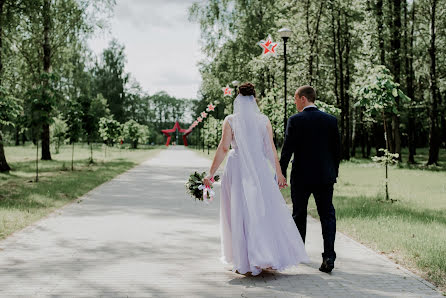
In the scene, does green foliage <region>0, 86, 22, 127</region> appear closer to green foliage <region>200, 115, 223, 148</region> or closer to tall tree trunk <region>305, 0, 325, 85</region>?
tall tree trunk <region>305, 0, 325, 85</region>

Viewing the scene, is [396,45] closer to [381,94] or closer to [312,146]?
[381,94]

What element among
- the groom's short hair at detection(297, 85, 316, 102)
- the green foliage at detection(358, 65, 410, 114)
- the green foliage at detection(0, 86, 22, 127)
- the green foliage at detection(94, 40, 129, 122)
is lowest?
the groom's short hair at detection(297, 85, 316, 102)

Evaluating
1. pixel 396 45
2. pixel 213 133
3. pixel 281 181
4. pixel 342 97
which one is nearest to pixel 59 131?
pixel 213 133

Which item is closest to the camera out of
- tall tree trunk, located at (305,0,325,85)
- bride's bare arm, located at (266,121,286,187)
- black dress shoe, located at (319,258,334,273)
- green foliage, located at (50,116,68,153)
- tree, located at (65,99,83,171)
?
black dress shoe, located at (319,258,334,273)

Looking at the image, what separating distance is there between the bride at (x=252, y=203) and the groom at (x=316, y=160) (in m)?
0.22

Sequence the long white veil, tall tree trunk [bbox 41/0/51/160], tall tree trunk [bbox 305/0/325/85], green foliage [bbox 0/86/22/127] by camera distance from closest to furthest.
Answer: the long white veil < green foliage [bbox 0/86/22/127] < tall tree trunk [bbox 41/0/51/160] < tall tree trunk [bbox 305/0/325/85]

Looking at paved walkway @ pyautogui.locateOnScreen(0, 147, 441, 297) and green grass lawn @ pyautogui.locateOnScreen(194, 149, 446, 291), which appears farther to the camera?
green grass lawn @ pyautogui.locateOnScreen(194, 149, 446, 291)

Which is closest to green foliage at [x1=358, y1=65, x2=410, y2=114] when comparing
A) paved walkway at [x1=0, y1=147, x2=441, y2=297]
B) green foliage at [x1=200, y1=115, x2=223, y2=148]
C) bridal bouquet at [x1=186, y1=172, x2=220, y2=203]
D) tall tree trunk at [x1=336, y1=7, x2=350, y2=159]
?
paved walkway at [x1=0, y1=147, x2=441, y2=297]

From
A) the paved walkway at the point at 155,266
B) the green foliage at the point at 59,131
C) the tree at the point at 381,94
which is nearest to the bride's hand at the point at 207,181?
the paved walkway at the point at 155,266

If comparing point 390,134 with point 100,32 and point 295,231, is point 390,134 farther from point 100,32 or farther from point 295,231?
point 295,231

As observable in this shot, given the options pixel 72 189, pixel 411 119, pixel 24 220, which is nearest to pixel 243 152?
pixel 24 220

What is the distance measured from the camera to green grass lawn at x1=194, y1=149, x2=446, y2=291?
5676mm

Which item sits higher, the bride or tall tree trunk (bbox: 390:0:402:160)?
tall tree trunk (bbox: 390:0:402:160)

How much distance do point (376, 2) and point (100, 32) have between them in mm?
14429
